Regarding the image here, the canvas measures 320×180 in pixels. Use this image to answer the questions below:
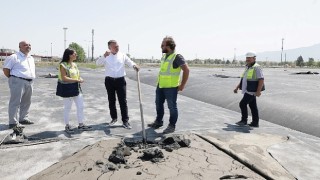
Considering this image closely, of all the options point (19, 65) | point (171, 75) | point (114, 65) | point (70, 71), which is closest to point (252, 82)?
point (171, 75)

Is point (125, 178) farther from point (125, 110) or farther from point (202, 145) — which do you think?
point (125, 110)

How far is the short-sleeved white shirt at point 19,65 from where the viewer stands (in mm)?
6027

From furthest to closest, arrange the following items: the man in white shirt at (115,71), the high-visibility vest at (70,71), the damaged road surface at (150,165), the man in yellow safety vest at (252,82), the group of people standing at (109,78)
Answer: the man in yellow safety vest at (252,82) < the man in white shirt at (115,71) < the group of people standing at (109,78) < the high-visibility vest at (70,71) < the damaged road surface at (150,165)

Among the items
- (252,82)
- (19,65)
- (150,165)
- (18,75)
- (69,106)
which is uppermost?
(19,65)

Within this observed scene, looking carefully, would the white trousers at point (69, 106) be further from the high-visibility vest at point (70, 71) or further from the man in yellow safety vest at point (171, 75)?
the man in yellow safety vest at point (171, 75)

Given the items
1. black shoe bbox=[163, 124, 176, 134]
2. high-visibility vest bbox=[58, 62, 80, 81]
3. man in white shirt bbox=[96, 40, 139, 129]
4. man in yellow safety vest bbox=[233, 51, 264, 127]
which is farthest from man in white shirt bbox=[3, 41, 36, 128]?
man in yellow safety vest bbox=[233, 51, 264, 127]

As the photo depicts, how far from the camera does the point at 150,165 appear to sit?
13.2 feet

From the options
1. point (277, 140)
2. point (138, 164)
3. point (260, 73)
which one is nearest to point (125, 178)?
point (138, 164)

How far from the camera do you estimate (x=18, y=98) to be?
20.0 ft

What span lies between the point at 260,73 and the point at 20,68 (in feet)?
16.7

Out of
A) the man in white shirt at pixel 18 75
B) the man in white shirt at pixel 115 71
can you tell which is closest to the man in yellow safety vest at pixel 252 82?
the man in white shirt at pixel 115 71

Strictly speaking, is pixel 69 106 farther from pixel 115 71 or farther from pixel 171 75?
pixel 171 75

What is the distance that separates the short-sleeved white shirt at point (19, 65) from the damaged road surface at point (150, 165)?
2438mm

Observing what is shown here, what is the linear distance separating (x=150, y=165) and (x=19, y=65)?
3.75 meters
